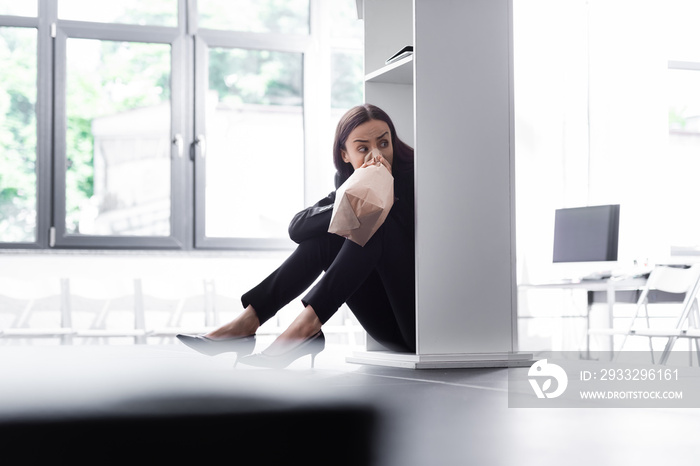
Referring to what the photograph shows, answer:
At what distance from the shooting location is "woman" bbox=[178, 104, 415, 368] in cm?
211

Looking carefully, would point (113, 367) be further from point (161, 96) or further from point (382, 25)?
point (161, 96)

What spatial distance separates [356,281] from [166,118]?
4221 millimetres

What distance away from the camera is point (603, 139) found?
6605mm

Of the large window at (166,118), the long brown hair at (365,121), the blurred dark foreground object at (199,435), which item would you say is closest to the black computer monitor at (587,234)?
the large window at (166,118)

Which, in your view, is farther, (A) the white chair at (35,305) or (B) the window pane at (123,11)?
(B) the window pane at (123,11)

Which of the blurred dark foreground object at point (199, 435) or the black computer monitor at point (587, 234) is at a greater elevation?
the black computer monitor at point (587, 234)

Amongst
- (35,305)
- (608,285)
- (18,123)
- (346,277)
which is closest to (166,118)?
(18,123)

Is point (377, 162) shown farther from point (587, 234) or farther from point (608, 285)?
point (587, 234)

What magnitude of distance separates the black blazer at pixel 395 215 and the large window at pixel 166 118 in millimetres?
3778

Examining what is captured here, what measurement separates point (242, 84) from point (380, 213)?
4.21m

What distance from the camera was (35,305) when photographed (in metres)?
5.53

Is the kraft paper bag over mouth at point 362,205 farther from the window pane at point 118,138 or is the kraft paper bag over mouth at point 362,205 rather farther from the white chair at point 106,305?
the window pane at point 118,138

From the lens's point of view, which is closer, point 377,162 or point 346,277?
point 346,277

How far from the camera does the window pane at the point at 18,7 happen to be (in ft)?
19.0
